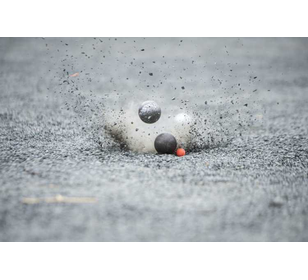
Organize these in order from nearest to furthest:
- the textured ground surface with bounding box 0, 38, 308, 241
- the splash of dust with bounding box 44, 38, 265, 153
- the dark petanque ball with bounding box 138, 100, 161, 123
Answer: the textured ground surface with bounding box 0, 38, 308, 241, the dark petanque ball with bounding box 138, 100, 161, 123, the splash of dust with bounding box 44, 38, 265, 153

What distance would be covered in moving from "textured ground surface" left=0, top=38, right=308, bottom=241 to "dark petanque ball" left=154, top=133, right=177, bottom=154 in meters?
0.24

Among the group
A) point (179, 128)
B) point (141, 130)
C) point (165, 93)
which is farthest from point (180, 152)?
point (165, 93)

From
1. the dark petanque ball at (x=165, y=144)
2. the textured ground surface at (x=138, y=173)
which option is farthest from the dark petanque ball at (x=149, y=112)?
the textured ground surface at (x=138, y=173)

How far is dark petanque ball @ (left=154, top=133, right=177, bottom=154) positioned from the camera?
5.75 metres

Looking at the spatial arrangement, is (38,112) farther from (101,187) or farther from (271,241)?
(271,241)

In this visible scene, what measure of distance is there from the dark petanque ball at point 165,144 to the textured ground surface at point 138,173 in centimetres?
24

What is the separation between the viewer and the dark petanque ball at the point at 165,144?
5.75 metres

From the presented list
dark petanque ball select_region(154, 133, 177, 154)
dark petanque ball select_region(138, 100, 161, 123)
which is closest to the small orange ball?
dark petanque ball select_region(154, 133, 177, 154)

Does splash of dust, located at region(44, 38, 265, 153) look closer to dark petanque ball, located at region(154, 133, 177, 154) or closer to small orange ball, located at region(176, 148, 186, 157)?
dark petanque ball, located at region(154, 133, 177, 154)

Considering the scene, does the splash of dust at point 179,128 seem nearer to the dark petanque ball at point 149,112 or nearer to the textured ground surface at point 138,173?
the textured ground surface at point 138,173

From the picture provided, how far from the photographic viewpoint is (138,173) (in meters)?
4.90

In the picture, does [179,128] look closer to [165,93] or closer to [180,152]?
[180,152]

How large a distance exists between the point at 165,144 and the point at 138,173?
3.27 ft

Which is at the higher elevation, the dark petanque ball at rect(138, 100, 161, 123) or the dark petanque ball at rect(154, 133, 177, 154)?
the dark petanque ball at rect(138, 100, 161, 123)
